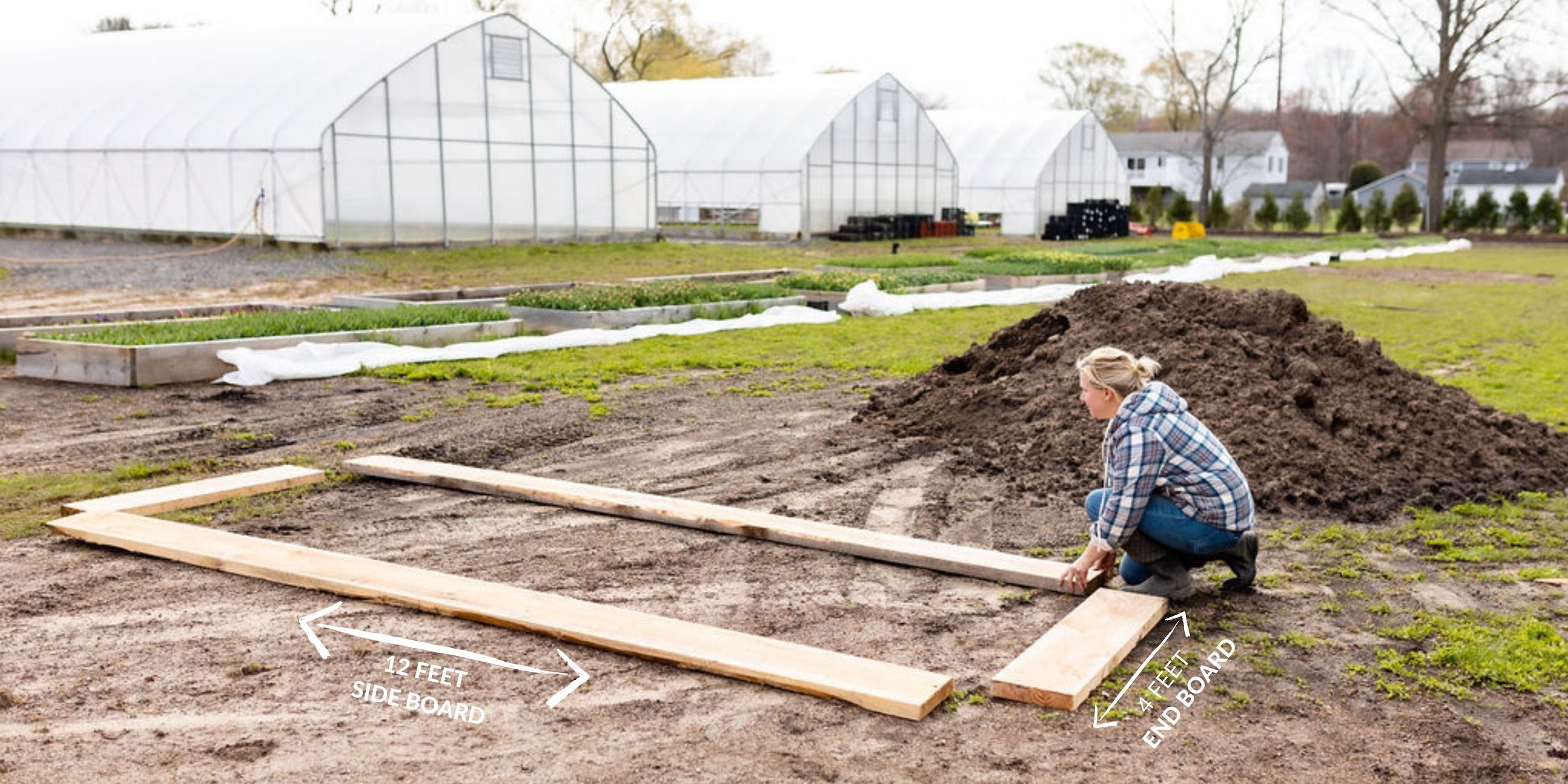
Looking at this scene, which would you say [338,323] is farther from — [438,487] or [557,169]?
[557,169]

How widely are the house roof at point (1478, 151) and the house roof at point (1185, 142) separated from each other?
18.6 meters

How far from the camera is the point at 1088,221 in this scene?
130ft

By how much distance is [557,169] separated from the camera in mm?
29141

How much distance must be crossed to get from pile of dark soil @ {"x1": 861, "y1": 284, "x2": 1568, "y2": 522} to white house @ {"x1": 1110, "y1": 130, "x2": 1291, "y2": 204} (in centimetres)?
7147

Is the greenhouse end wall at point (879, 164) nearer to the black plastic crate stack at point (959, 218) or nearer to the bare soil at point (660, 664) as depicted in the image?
the black plastic crate stack at point (959, 218)

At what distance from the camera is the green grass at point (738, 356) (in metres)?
11.6

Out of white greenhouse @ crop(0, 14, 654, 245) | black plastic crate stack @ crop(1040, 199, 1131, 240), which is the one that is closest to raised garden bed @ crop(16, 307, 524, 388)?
white greenhouse @ crop(0, 14, 654, 245)

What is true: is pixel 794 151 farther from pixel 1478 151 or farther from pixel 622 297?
pixel 1478 151

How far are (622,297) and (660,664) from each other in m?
11.1

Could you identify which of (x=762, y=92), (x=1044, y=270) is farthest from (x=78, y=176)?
(x=1044, y=270)

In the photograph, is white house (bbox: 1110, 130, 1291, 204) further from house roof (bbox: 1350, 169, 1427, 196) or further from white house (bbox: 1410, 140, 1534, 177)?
white house (bbox: 1410, 140, 1534, 177)

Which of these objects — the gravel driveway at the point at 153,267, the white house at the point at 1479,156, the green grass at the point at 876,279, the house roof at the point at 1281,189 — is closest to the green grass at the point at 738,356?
the green grass at the point at 876,279

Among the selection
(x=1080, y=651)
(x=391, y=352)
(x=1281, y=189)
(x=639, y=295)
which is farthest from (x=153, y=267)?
(x=1281, y=189)

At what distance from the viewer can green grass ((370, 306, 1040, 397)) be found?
38.0ft
